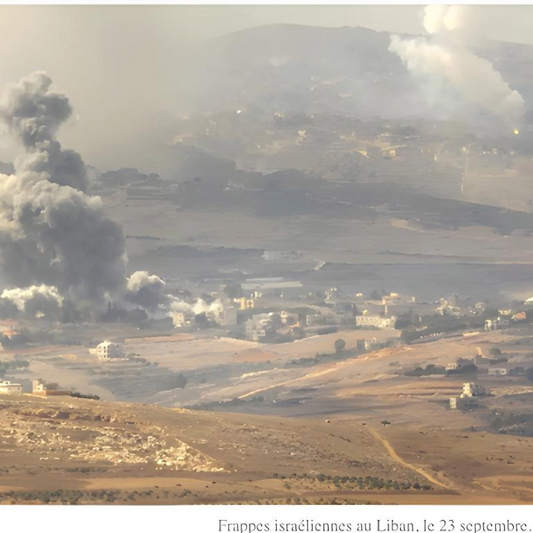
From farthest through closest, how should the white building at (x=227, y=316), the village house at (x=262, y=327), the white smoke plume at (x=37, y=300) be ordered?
the white smoke plume at (x=37, y=300) → the white building at (x=227, y=316) → the village house at (x=262, y=327)

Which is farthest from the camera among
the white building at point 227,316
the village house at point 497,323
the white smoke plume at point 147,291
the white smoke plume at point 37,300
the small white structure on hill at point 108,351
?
the white smoke plume at point 147,291

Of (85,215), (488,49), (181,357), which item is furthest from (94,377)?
(488,49)

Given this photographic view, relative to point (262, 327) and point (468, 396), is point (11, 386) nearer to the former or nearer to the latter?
point (262, 327)

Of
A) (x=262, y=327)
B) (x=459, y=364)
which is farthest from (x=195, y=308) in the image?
(x=459, y=364)

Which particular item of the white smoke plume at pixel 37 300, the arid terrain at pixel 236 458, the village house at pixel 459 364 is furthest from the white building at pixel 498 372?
the white smoke plume at pixel 37 300

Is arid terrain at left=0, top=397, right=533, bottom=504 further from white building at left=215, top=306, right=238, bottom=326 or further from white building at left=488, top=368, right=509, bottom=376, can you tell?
white building at left=215, top=306, right=238, bottom=326

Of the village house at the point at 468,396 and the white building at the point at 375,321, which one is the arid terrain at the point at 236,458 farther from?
the white building at the point at 375,321

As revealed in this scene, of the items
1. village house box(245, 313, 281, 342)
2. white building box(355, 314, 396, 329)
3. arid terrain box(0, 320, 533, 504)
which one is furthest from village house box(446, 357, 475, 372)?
village house box(245, 313, 281, 342)
